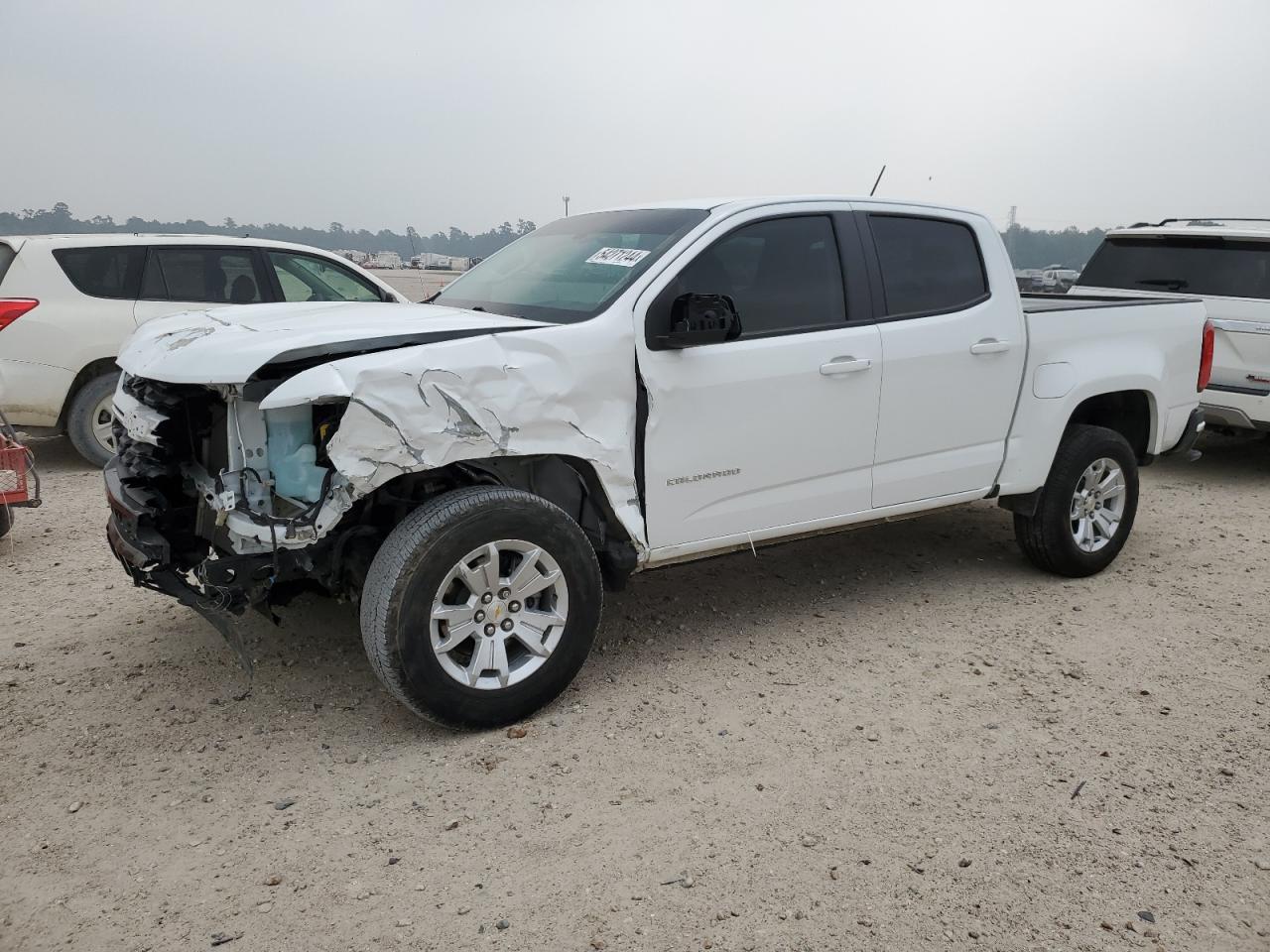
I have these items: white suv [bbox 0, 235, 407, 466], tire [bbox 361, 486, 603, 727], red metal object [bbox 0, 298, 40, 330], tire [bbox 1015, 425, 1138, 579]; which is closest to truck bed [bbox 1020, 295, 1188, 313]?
tire [bbox 1015, 425, 1138, 579]

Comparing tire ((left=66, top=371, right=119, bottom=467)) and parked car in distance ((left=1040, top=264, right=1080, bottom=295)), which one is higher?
parked car in distance ((left=1040, top=264, right=1080, bottom=295))

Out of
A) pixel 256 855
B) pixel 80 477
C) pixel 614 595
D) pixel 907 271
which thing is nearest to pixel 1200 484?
pixel 907 271

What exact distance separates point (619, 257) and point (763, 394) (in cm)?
80

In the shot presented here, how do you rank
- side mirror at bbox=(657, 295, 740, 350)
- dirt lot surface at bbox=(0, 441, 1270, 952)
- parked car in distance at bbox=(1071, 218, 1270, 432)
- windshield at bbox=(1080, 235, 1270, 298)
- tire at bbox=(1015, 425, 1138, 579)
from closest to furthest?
dirt lot surface at bbox=(0, 441, 1270, 952)
side mirror at bbox=(657, 295, 740, 350)
tire at bbox=(1015, 425, 1138, 579)
parked car in distance at bbox=(1071, 218, 1270, 432)
windshield at bbox=(1080, 235, 1270, 298)

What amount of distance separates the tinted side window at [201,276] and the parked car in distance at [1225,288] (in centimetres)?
617

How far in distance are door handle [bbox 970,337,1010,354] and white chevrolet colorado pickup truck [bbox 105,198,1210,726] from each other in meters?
0.01

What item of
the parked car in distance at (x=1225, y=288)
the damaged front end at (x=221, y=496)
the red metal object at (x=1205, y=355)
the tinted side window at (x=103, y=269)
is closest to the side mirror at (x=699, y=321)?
the damaged front end at (x=221, y=496)

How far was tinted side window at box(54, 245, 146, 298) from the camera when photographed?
283 inches

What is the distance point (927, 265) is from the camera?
4.59 m

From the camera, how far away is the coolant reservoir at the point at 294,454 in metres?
3.25

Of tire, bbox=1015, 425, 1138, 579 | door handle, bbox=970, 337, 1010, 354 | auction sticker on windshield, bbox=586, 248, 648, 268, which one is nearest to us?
auction sticker on windshield, bbox=586, 248, 648, 268

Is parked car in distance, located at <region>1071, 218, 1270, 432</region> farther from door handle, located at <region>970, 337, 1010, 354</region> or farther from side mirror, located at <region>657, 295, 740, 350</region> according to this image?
side mirror, located at <region>657, 295, 740, 350</region>

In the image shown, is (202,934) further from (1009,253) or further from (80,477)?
(80,477)

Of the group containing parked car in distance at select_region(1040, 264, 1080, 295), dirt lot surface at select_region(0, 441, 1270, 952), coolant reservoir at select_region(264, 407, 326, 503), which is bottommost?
dirt lot surface at select_region(0, 441, 1270, 952)
